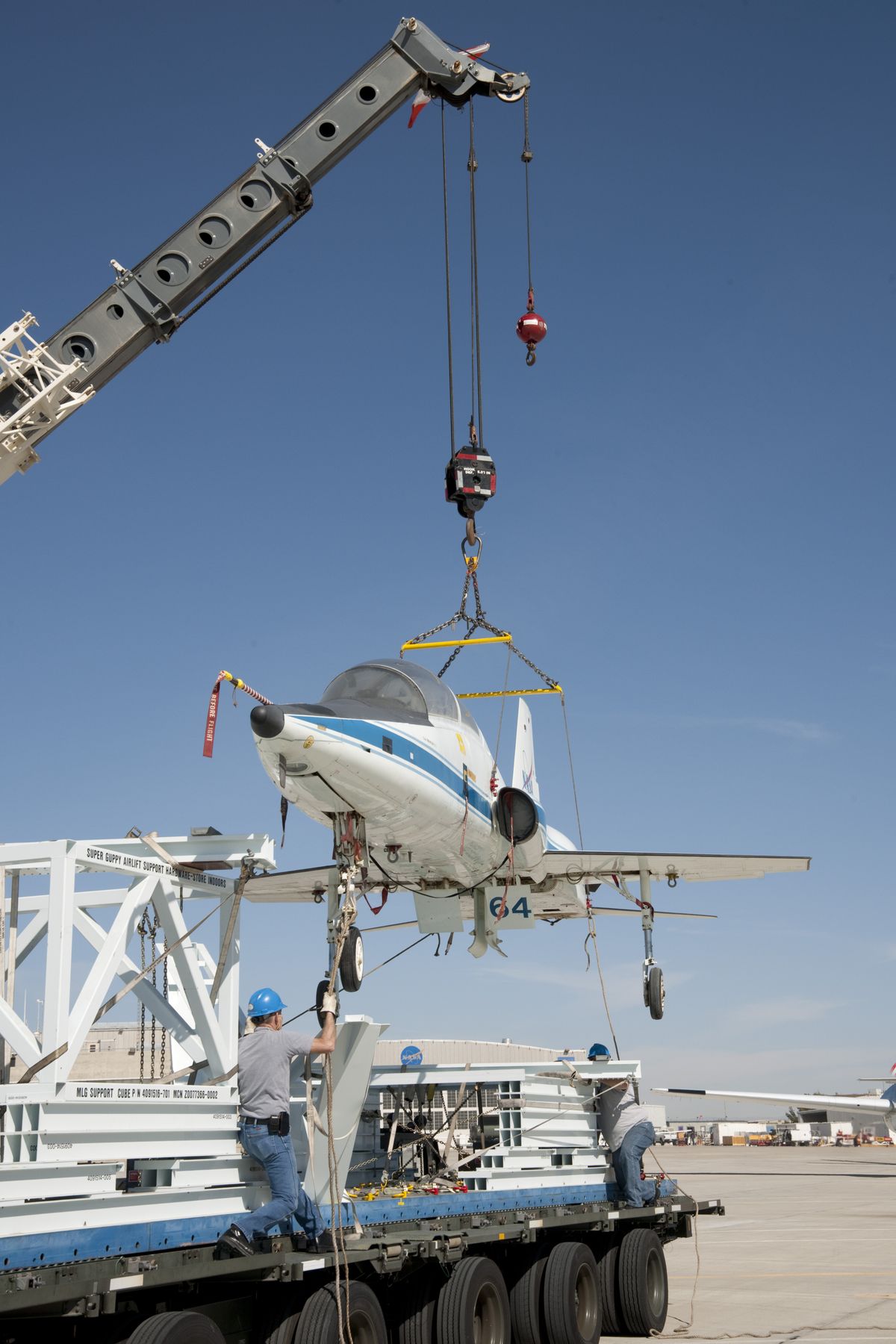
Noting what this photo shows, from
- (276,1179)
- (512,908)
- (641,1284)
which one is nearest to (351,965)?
(276,1179)

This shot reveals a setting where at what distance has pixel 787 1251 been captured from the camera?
1744 centimetres

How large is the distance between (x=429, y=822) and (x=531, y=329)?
5882 millimetres

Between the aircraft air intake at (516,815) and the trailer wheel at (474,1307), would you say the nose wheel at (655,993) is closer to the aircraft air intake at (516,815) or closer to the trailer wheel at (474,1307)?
the aircraft air intake at (516,815)

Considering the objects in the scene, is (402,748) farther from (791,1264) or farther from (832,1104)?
(832,1104)

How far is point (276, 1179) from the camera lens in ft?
22.2

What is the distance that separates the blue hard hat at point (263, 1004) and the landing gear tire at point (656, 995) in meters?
8.87

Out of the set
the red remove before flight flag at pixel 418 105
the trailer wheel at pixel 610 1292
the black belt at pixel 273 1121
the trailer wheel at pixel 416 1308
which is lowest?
the trailer wheel at pixel 610 1292

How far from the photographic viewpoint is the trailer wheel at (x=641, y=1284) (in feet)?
35.8

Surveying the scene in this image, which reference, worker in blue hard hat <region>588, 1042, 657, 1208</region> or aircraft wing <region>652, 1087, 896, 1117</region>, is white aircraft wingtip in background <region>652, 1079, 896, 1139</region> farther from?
worker in blue hard hat <region>588, 1042, 657, 1208</region>

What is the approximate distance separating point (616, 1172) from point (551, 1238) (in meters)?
1.41

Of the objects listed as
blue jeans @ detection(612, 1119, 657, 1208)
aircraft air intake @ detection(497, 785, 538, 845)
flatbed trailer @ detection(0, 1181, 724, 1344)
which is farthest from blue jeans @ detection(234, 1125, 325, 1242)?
aircraft air intake @ detection(497, 785, 538, 845)

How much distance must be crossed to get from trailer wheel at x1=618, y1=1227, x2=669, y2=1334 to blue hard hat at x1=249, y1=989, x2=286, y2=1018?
5413mm

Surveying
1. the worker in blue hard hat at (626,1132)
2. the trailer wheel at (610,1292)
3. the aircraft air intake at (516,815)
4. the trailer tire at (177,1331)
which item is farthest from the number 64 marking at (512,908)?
the trailer tire at (177,1331)

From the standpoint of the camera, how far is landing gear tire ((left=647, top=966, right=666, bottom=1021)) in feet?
50.7
